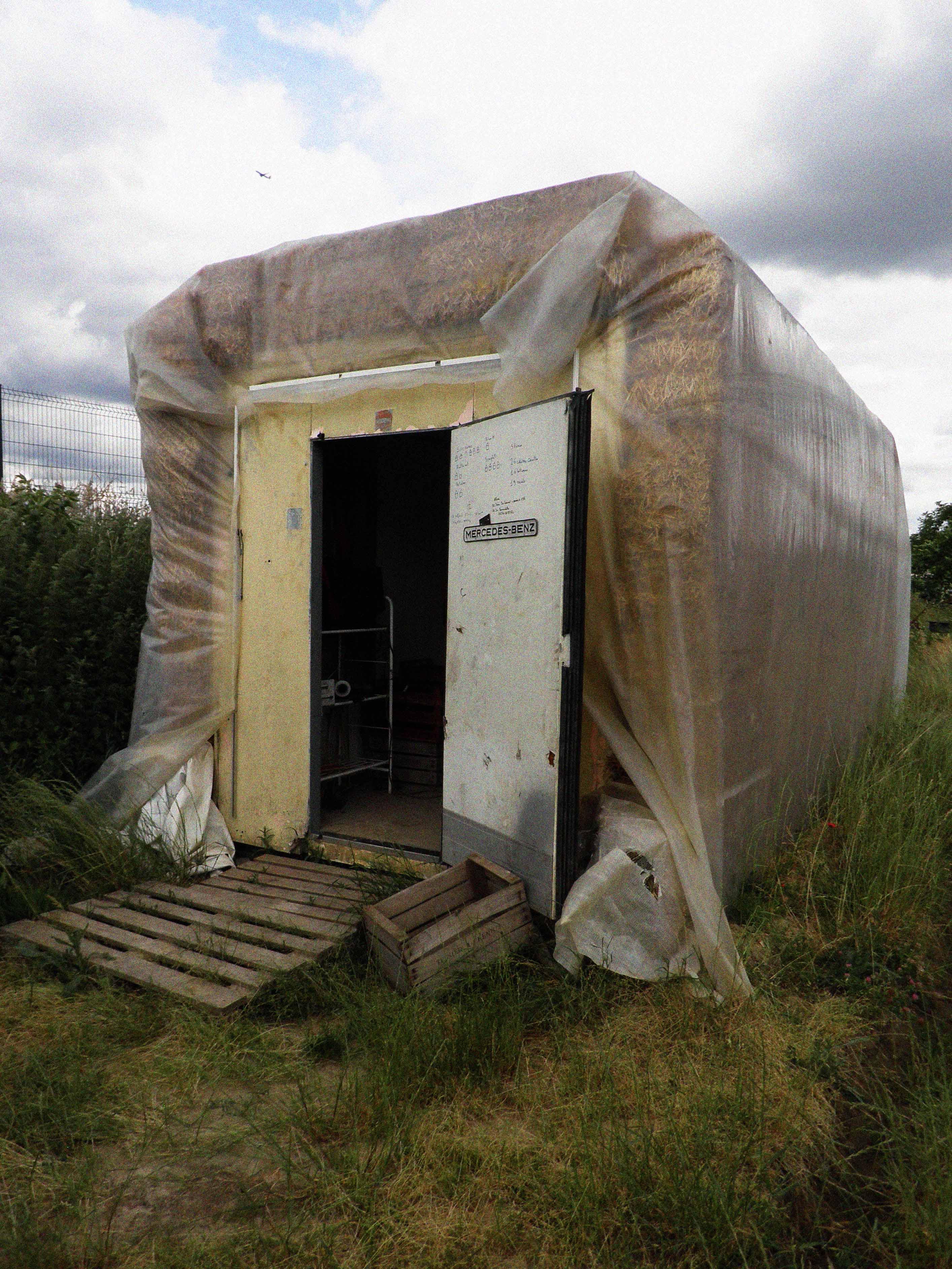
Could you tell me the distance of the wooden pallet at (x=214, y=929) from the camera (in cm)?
355

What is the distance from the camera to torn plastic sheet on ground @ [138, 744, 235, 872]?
188 inches

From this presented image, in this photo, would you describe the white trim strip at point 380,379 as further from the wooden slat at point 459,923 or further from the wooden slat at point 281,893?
the wooden slat at point 281,893

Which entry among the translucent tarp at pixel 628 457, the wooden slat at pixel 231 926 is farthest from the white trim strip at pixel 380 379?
the wooden slat at pixel 231 926

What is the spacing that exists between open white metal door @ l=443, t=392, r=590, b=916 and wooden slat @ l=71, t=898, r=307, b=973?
39.2 inches

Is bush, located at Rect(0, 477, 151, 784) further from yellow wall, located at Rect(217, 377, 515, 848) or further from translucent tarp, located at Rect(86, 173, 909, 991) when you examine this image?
yellow wall, located at Rect(217, 377, 515, 848)

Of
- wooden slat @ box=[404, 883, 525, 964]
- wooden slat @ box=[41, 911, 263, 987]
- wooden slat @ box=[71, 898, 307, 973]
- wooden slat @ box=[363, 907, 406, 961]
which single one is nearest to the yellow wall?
wooden slat @ box=[71, 898, 307, 973]

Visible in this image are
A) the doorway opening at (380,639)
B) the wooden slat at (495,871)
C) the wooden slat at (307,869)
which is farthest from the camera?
the doorway opening at (380,639)

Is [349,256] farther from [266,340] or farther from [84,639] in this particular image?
[84,639]

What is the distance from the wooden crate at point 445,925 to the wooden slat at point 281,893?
0.44 m

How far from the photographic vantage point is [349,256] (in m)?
4.47

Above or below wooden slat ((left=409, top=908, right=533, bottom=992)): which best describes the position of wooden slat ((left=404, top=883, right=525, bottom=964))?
above

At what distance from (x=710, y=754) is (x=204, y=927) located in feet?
7.65

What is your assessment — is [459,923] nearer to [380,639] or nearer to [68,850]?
[68,850]

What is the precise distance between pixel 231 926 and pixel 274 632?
1613mm
